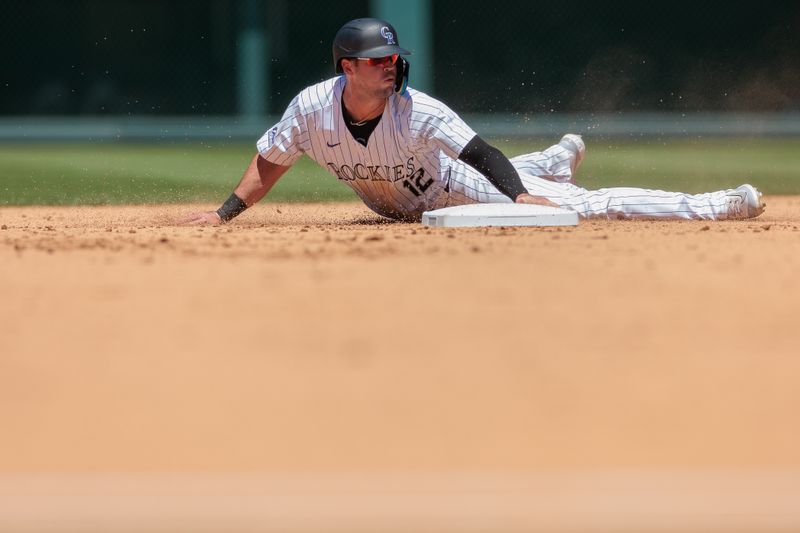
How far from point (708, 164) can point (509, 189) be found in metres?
6.20

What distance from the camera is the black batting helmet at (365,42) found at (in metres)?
4.34

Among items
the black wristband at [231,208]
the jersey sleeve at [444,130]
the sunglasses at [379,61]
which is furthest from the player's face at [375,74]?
the black wristband at [231,208]

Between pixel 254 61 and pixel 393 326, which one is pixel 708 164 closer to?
pixel 254 61

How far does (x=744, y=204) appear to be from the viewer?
4.91 meters

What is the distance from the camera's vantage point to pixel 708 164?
10.4 m

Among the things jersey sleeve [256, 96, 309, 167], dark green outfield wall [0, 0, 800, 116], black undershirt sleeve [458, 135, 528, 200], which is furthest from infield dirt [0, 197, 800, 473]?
dark green outfield wall [0, 0, 800, 116]

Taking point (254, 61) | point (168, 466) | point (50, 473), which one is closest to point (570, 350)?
point (168, 466)

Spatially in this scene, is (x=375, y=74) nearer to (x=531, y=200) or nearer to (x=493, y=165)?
(x=493, y=165)

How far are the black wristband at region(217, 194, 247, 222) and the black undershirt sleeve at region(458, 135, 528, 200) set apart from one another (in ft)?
3.02

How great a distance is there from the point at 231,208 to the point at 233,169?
17.7 feet

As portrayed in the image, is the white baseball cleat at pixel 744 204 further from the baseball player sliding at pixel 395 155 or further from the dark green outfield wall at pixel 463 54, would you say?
the dark green outfield wall at pixel 463 54

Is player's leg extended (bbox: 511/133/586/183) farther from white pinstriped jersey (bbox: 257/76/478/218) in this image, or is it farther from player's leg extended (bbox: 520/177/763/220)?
white pinstriped jersey (bbox: 257/76/478/218)

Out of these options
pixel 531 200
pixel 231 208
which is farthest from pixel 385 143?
pixel 231 208

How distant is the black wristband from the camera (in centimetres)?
482
